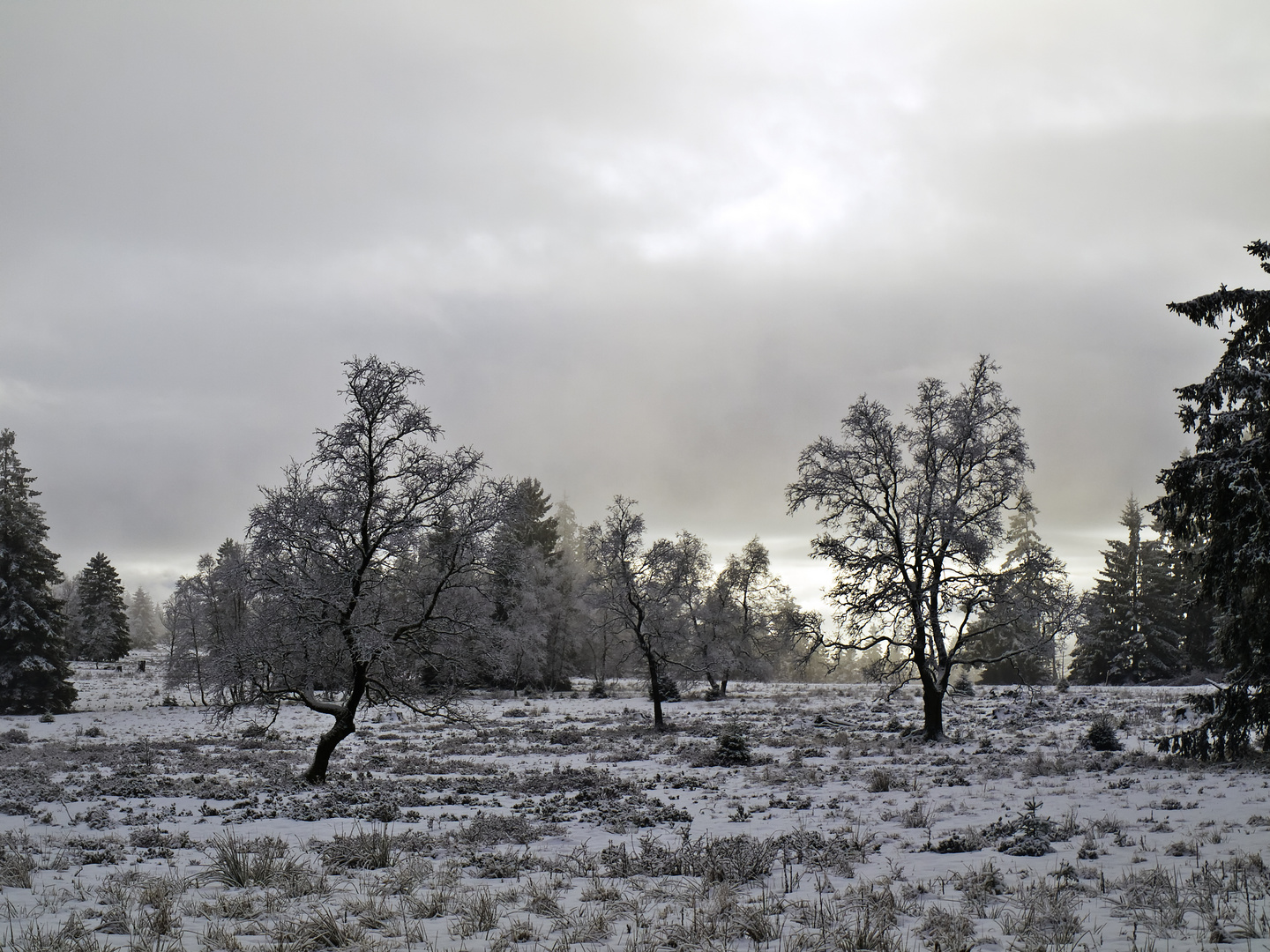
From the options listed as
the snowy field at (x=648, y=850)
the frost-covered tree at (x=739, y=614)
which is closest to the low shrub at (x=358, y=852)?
the snowy field at (x=648, y=850)

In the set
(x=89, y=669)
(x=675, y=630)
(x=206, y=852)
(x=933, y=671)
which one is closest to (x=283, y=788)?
(x=206, y=852)

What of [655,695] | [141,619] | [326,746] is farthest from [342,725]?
[141,619]

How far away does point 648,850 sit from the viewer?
30.2 ft

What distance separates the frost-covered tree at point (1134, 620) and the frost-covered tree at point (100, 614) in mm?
76290

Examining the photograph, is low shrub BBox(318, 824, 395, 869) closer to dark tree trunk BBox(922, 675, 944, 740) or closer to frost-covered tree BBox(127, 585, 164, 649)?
dark tree trunk BBox(922, 675, 944, 740)

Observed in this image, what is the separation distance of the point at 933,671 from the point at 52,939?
19.7 metres

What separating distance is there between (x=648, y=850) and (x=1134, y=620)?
5252cm

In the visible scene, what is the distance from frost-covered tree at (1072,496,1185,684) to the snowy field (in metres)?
33.5

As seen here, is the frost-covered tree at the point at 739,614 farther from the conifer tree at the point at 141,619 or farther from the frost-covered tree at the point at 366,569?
the conifer tree at the point at 141,619

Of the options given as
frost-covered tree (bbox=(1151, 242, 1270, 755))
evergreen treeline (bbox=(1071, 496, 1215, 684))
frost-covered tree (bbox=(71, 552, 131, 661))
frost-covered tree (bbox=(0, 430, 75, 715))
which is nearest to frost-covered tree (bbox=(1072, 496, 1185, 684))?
evergreen treeline (bbox=(1071, 496, 1215, 684))

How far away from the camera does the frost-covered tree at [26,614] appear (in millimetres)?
37719

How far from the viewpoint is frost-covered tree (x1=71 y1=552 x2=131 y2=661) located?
65312mm

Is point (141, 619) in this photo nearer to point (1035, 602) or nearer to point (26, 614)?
point (26, 614)

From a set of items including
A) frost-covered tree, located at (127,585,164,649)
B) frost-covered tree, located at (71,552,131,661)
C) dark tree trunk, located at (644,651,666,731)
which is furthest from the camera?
frost-covered tree, located at (127,585,164,649)
